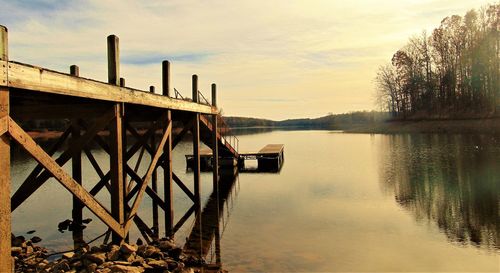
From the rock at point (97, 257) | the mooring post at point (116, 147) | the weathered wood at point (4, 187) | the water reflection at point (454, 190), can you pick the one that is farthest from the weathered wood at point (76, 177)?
the water reflection at point (454, 190)

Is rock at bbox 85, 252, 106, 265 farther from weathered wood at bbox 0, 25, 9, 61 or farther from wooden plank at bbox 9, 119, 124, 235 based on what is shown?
weathered wood at bbox 0, 25, 9, 61

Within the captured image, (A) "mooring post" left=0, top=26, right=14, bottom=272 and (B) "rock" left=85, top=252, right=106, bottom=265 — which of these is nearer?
(A) "mooring post" left=0, top=26, right=14, bottom=272

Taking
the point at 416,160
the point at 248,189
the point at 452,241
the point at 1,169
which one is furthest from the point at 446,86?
the point at 1,169

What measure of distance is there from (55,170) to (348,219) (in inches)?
379

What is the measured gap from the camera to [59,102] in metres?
7.29

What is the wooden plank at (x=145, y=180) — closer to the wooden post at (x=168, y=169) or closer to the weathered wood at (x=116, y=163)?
the wooden post at (x=168, y=169)

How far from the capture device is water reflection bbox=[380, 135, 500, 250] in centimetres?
1065

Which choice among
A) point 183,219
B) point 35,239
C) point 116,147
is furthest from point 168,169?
point 35,239

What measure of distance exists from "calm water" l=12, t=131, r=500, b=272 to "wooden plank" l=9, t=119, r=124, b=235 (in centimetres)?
300

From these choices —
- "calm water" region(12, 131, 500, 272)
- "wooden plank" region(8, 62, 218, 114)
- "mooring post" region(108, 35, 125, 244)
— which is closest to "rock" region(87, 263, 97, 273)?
"mooring post" region(108, 35, 125, 244)

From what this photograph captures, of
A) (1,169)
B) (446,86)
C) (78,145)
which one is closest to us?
(1,169)

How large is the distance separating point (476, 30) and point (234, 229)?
59348mm

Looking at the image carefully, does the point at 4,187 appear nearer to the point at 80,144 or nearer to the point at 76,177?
the point at 80,144

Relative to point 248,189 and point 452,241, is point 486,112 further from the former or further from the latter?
point 452,241
